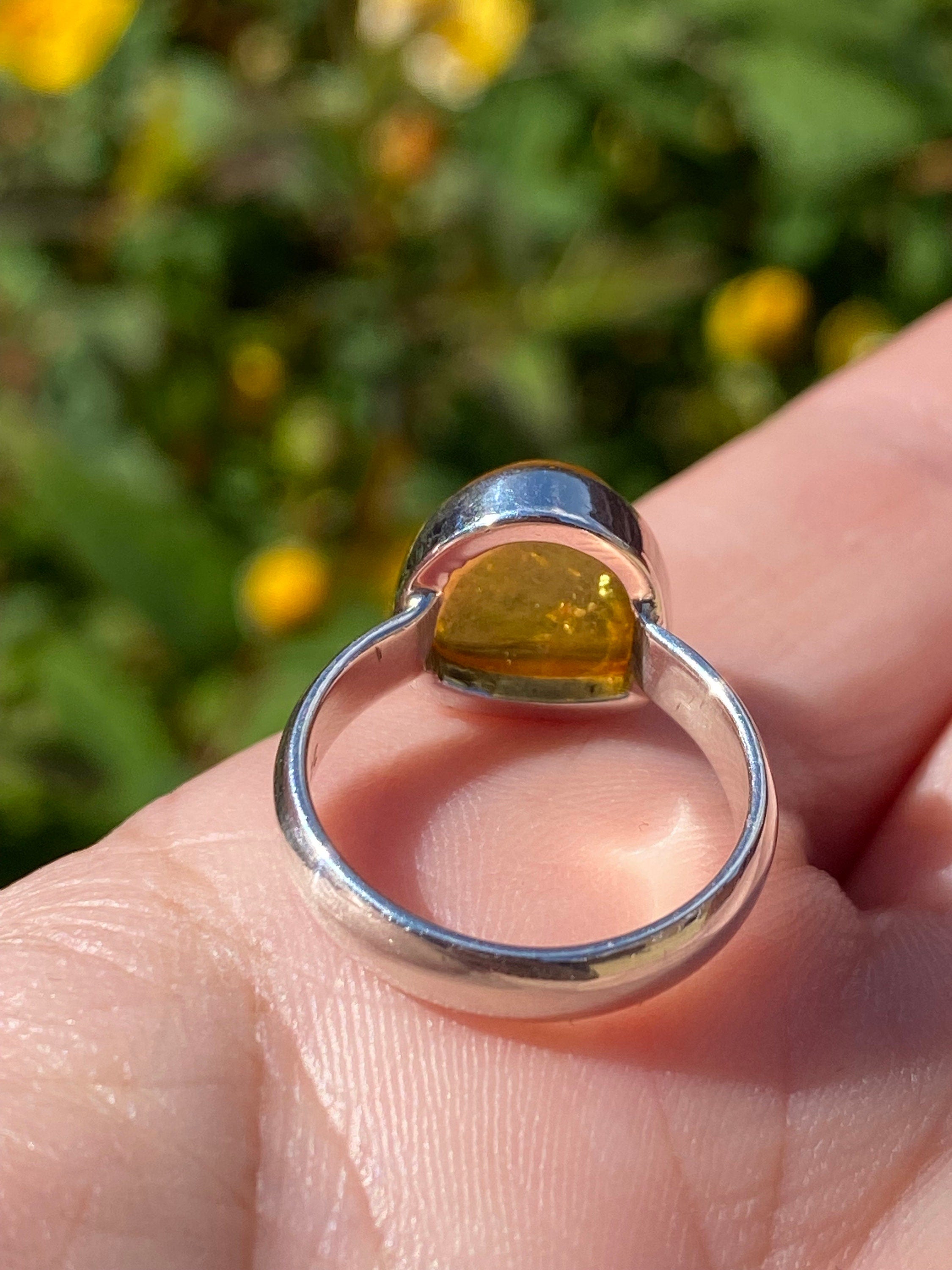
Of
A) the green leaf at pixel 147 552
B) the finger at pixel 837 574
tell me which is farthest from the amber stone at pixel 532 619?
the green leaf at pixel 147 552

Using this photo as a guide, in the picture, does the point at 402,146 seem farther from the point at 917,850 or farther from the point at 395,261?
the point at 917,850

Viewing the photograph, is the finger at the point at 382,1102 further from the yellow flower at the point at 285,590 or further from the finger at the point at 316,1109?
the yellow flower at the point at 285,590

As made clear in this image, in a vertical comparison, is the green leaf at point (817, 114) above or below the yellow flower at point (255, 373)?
above

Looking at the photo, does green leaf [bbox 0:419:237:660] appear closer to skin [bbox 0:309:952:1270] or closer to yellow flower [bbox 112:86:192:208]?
yellow flower [bbox 112:86:192:208]

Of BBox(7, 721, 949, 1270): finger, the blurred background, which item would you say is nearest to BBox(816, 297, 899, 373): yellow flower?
the blurred background

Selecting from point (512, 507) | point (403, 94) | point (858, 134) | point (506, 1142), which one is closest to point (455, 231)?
point (403, 94)

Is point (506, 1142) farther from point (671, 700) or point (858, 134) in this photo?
point (858, 134)

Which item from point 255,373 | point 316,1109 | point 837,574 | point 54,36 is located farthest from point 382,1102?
point 54,36

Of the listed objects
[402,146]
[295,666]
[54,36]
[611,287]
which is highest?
[54,36]
